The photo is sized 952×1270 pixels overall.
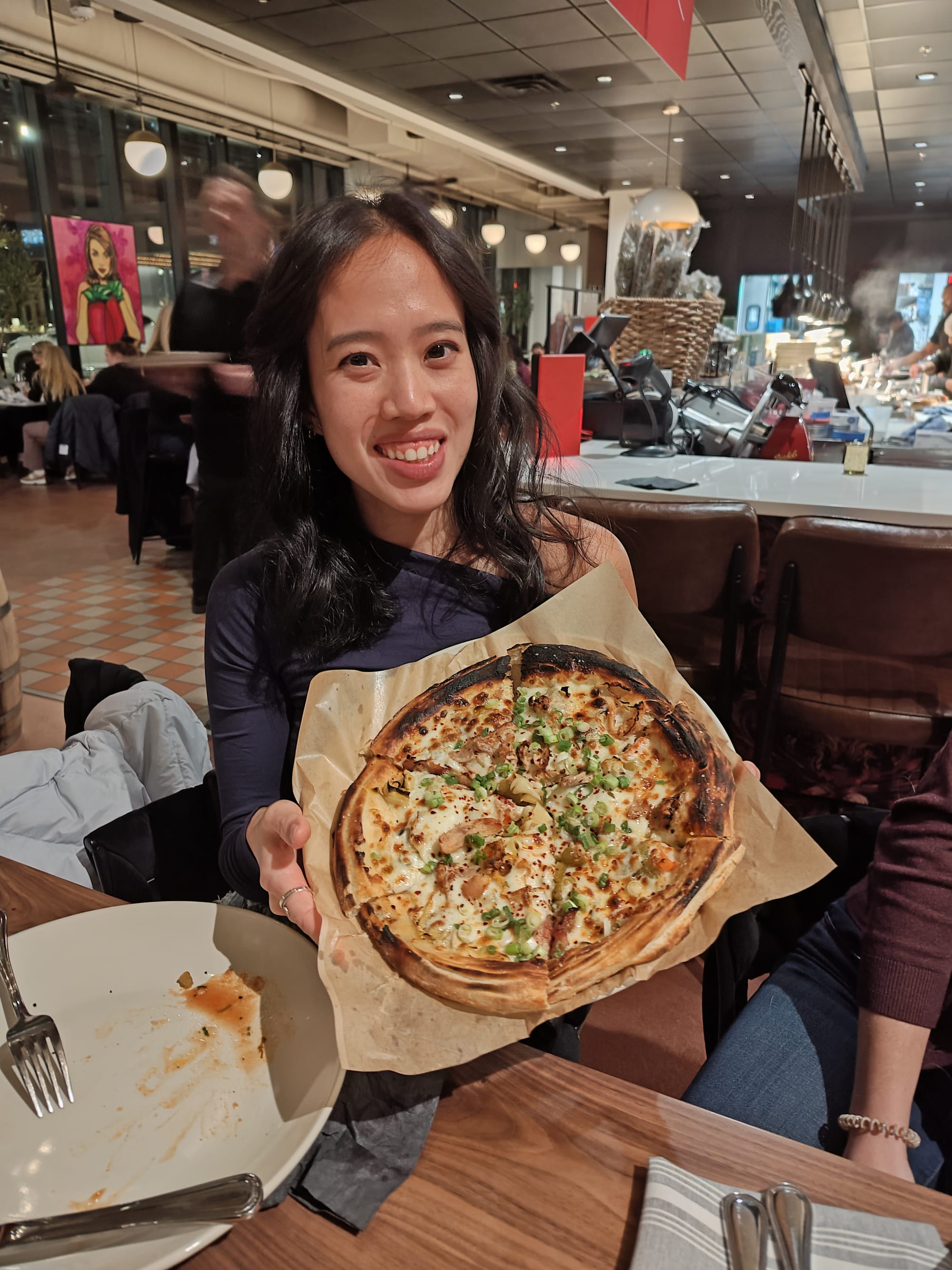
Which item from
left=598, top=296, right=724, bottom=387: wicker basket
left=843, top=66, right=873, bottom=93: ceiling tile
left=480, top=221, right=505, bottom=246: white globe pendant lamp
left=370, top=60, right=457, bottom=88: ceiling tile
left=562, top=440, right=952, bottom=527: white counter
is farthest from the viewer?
left=480, top=221, right=505, bottom=246: white globe pendant lamp

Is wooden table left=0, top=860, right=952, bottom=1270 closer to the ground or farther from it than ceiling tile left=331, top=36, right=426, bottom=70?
closer to the ground

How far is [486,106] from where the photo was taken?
8445 millimetres

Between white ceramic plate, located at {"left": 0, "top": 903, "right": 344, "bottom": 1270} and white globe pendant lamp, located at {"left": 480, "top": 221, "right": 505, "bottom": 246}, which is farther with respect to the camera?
white globe pendant lamp, located at {"left": 480, "top": 221, "right": 505, "bottom": 246}

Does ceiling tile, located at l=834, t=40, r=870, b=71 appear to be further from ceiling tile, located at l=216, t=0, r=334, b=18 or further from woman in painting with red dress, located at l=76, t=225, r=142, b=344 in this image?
woman in painting with red dress, located at l=76, t=225, r=142, b=344

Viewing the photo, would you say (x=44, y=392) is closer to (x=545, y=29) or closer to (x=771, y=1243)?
(x=545, y=29)

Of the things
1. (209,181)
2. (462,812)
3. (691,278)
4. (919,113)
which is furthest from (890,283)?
(462,812)

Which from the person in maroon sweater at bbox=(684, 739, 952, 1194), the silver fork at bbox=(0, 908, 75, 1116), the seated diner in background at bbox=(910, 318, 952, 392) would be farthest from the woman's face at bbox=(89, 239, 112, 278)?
the person in maroon sweater at bbox=(684, 739, 952, 1194)

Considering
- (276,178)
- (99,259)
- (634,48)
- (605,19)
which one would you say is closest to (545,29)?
(605,19)

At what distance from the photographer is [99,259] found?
6.78 meters

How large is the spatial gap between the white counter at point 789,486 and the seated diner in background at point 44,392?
5439 mm

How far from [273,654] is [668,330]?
12.4 ft

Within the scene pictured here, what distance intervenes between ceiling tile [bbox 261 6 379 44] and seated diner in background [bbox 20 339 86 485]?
3.03 m

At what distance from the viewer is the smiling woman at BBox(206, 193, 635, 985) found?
1181 mm

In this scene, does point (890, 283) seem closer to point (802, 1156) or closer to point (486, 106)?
point (486, 106)
